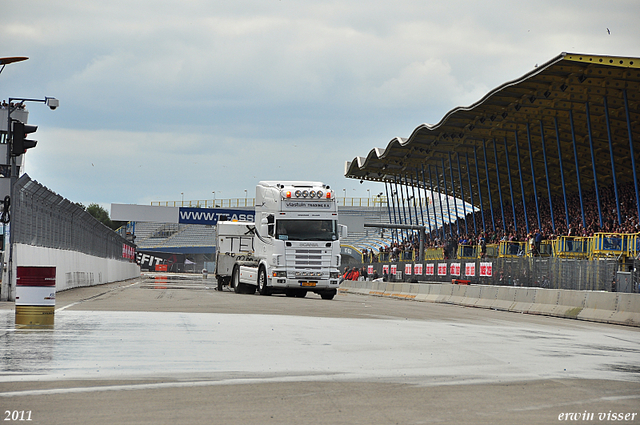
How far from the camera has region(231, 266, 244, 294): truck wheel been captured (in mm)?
34656

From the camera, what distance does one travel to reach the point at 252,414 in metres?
6.37

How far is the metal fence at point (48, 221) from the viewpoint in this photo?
22.7 m

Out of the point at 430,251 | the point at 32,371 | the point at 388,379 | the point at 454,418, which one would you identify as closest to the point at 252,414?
the point at 454,418

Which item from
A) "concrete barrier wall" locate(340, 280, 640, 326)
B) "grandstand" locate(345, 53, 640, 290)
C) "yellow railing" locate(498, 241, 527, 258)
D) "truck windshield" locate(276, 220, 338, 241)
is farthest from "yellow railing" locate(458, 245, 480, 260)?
"truck windshield" locate(276, 220, 338, 241)

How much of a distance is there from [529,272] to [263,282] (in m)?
9.79

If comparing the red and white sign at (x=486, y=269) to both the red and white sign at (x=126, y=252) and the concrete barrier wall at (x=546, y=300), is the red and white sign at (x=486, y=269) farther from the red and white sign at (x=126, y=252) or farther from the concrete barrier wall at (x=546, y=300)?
the red and white sign at (x=126, y=252)

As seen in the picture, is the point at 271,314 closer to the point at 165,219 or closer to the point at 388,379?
the point at 388,379

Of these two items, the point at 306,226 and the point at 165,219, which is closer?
the point at 306,226

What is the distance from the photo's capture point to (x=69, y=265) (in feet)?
107

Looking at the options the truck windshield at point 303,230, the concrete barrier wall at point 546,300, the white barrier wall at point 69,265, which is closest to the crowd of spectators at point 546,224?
A: the concrete barrier wall at point 546,300

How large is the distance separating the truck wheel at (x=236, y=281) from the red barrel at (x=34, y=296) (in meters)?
21.0

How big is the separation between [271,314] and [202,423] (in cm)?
1241

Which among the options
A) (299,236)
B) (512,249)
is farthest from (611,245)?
Answer: (299,236)

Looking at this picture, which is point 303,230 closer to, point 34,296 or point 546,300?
point 546,300
